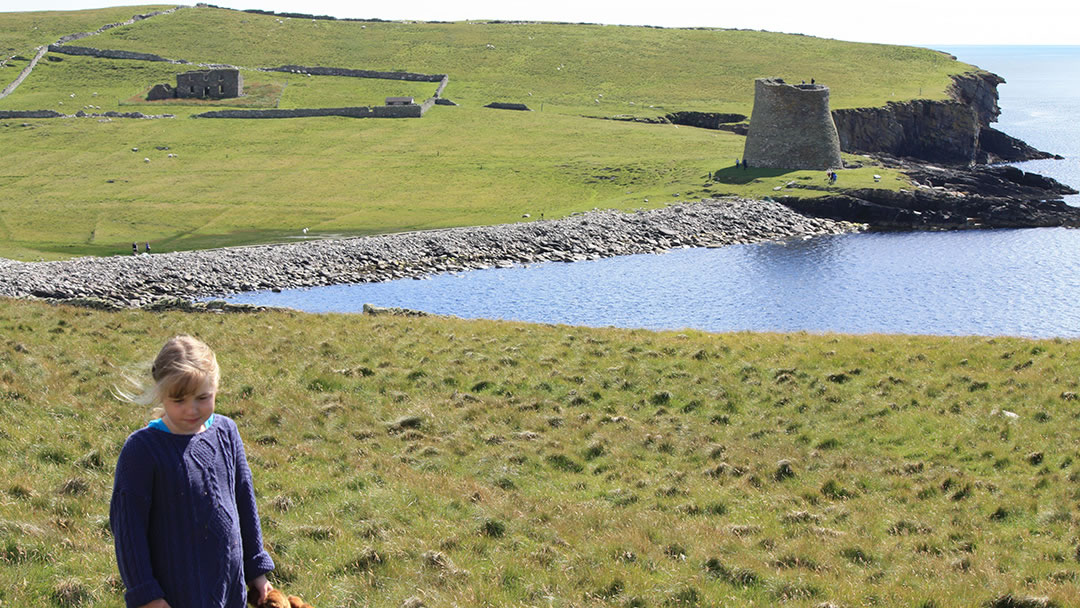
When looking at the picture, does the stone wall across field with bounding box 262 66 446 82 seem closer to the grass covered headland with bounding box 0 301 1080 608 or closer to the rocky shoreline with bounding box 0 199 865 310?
the rocky shoreline with bounding box 0 199 865 310

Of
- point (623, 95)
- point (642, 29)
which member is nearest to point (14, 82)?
point (623, 95)

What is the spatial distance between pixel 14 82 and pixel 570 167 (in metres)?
87.8

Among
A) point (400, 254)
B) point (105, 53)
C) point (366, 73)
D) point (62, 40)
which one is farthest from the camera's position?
point (62, 40)

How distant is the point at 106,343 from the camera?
2552 cm

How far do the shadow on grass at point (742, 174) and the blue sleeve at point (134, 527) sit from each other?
84946 millimetres

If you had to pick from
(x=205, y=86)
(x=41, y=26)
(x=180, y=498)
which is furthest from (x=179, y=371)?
(x=41, y=26)

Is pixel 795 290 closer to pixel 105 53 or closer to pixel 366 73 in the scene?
pixel 366 73

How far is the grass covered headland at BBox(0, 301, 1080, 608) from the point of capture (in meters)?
11.1

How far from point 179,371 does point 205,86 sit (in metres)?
127

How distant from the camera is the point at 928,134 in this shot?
4811 inches

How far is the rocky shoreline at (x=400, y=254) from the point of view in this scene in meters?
56.5

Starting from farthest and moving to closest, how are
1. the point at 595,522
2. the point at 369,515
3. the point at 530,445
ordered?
1. the point at 530,445
2. the point at 595,522
3. the point at 369,515

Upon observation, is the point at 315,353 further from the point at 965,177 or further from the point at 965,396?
the point at 965,177

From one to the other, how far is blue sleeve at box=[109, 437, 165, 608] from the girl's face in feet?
0.88
